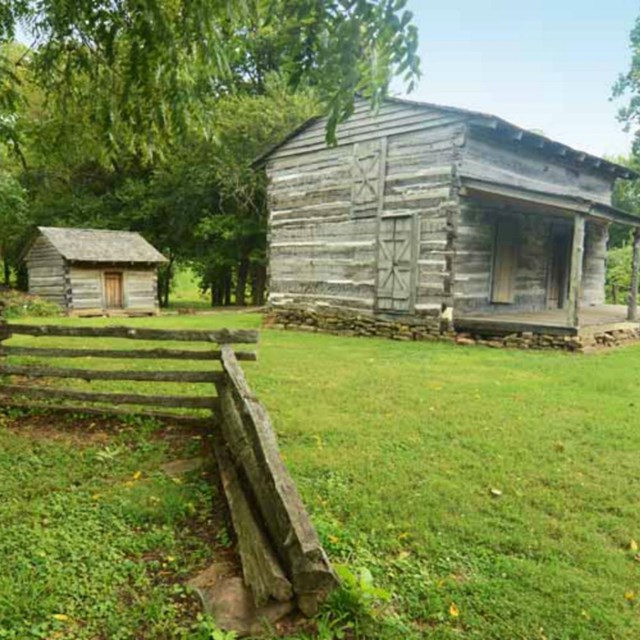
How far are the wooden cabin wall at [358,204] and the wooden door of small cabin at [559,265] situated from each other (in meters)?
5.17

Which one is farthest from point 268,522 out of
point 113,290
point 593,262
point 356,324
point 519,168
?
point 113,290

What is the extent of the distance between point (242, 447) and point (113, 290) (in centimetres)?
2378

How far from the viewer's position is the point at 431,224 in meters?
12.2

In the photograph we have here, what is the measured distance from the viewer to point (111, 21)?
5.02 meters

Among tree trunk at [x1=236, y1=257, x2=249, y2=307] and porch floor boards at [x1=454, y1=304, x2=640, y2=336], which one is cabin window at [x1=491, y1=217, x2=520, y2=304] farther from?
tree trunk at [x1=236, y1=257, x2=249, y2=307]

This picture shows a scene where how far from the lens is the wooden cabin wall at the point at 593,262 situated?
17047mm

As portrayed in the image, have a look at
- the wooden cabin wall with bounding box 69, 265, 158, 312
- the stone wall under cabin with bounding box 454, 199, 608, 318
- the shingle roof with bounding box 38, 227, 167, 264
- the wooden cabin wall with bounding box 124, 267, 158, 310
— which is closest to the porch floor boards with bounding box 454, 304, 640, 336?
the stone wall under cabin with bounding box 454, 199, 608, 318

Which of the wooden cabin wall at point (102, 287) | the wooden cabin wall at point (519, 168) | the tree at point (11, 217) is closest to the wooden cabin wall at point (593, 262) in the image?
the wooden cabin wall at point (519, 168)

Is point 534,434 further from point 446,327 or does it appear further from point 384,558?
point 446,327

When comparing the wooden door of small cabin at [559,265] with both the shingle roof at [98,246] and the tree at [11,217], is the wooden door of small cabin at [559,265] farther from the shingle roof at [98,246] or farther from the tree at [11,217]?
the tree at [11,217]

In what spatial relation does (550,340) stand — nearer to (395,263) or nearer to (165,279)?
(395,263)

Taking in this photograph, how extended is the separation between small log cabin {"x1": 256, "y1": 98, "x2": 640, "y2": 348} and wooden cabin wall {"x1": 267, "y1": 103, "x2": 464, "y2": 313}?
0.03 m

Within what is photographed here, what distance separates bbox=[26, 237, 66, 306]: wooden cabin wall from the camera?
80.4 feet

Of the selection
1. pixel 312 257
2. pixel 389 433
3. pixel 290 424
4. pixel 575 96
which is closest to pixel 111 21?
pixel 290 424
